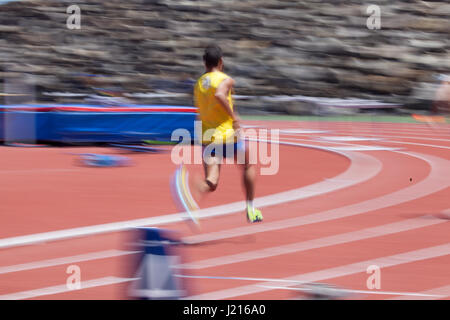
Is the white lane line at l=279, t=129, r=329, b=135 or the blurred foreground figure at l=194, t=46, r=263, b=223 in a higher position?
the white lane line at l=279, t=129, r=329, b=135

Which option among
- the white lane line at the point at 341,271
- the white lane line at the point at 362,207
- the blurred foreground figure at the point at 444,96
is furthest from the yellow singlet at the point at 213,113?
the blurred foreground figure at the point at 444,96

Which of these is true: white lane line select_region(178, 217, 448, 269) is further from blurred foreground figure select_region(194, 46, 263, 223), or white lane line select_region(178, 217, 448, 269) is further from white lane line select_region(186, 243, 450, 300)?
blurred foreground figure select_region(194, 46, 263, 223)

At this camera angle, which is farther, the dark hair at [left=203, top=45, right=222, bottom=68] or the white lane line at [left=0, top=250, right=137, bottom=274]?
the dark hair at [left=203, top=45, right=222, bottom=68]

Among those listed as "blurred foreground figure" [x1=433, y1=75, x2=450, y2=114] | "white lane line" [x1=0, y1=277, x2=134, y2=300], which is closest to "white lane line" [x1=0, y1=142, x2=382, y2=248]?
"white lane line" [x1=0, y1=277, x2=134, y2=300]

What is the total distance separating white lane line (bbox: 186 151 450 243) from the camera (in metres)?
7.59

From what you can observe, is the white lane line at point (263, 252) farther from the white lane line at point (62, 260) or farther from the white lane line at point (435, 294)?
the white lane line at point (435, 294)

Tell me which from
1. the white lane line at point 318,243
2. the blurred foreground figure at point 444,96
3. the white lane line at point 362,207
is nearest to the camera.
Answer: the white lane line at point 318,243

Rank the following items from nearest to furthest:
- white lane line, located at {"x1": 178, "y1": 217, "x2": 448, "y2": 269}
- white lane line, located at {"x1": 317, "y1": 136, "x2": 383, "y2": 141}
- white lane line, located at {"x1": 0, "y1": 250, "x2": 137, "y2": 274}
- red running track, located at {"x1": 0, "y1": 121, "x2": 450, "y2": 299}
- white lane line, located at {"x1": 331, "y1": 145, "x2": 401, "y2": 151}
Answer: red running track, located at {"x1": 0, "y1": 121, "x2": 450, "y2": 299} → white lane line, located at {"x1": 0, "y1": 250, "x2": 137, "y2": 274} → white lane line, located at {"x1": 178, "y1": 217, "x2": 448, "y2": 269} → white lane line, located at {"x1": 331, "y1": 145, "x2": 401, "y2": 151} → white lane line, located at {"x1": 317, "y1": 136, "x2": 383, "y2": 141}

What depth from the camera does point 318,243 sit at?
719cm

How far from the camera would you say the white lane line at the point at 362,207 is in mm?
7590

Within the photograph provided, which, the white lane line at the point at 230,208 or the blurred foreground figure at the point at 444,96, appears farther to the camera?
the blurred foreground figure at the point at 444,96

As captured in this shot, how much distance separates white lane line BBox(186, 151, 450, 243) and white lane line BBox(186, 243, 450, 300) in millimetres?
1414

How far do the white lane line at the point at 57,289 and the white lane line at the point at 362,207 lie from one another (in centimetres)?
147
